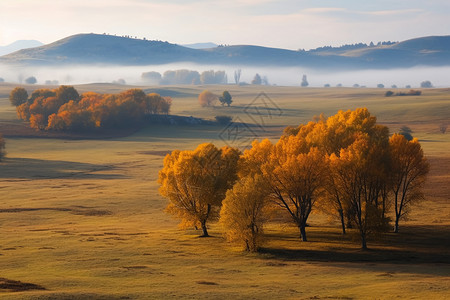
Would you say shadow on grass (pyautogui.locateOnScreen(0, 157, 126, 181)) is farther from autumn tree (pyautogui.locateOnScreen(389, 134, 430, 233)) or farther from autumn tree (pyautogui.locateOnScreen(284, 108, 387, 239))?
autumn tree (pyautogui.locateOnScreen(389, 134, 430, 233))

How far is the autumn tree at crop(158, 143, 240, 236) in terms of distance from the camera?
69188 mm

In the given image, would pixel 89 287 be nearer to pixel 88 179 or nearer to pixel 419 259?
pixel 419 259

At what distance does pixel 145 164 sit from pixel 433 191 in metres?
67.8

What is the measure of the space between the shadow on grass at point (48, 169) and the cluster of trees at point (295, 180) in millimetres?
49699

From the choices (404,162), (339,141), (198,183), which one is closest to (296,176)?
(198,183)

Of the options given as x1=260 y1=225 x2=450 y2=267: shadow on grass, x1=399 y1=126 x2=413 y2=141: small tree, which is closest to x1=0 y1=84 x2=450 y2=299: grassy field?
x1=260 y1=225 x2=450 y2=267: shadow on grass

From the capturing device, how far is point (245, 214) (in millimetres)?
61125

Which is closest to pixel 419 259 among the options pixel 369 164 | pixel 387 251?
pixel 387 251

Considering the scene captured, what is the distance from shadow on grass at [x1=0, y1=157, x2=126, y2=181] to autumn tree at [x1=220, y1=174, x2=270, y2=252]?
193 ft

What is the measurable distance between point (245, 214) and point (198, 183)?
10313 millimetres

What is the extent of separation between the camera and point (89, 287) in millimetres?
44562

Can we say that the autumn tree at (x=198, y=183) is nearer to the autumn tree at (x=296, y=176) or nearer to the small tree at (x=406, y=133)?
the autumn tree at (x=296, y=176)

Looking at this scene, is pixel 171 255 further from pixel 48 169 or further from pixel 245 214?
pixel 48 169

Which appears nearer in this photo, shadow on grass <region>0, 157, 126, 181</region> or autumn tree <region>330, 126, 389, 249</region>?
autumn tree <region>330, 126, 389, 249</region>
